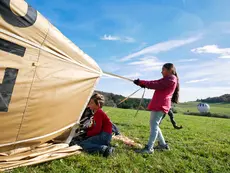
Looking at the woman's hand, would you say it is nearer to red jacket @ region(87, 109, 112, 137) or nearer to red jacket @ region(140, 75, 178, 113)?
red jacket @ region(140, 75, 178, 113)

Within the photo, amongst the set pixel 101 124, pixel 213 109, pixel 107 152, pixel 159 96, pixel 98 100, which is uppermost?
pixel 159 96

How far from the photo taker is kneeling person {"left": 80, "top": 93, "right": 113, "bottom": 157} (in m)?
5.97

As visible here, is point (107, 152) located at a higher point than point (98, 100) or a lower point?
lower

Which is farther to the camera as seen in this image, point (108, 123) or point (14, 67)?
point (108, 123)

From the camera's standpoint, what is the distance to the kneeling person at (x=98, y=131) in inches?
235

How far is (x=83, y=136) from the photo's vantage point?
6582mm

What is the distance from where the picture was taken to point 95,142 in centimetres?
613

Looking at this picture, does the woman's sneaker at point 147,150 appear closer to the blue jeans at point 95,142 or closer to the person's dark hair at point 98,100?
the blue jeans at point 95,142

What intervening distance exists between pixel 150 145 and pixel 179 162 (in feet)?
2.48

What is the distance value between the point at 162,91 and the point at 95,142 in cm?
185

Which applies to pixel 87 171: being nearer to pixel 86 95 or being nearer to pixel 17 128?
pixel 17 128

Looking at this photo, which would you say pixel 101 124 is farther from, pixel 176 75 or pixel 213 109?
pixel 213 109

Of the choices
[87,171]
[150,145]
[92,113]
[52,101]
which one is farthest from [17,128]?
[150,145]

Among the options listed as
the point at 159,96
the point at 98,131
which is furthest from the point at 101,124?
the point at 159,96
